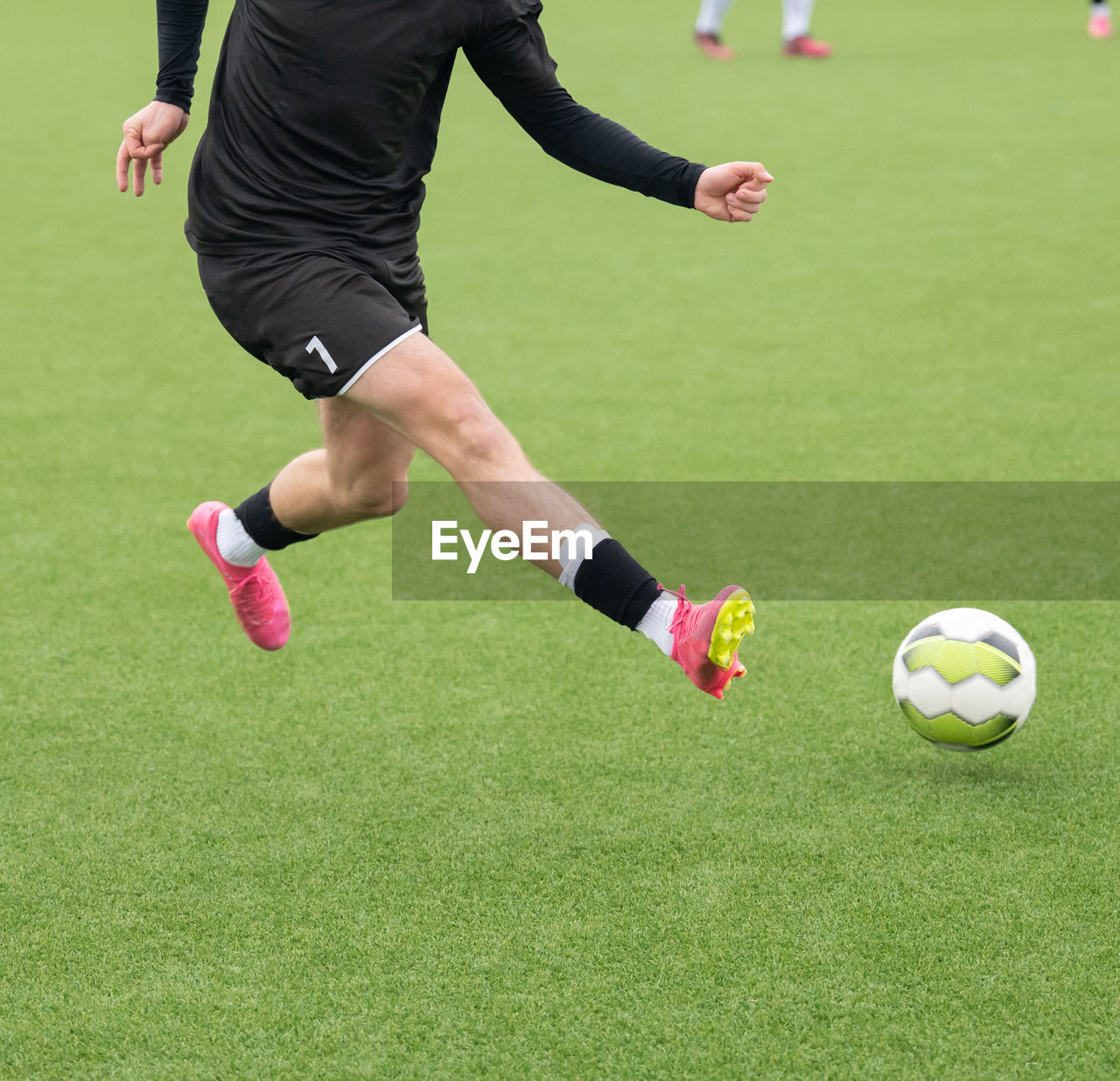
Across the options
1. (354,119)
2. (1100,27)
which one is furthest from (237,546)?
(1100,27)

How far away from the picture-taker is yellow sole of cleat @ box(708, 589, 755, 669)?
281cm

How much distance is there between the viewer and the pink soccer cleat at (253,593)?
4.20 meters

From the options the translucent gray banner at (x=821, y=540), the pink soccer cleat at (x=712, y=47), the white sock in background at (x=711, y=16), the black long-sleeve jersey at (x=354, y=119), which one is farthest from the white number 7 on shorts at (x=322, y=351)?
the white sock in background at (x=711, y=16)

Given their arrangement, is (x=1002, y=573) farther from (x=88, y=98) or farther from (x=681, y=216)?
(x=88, y=98)

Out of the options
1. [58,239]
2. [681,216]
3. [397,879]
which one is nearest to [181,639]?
[397,879]

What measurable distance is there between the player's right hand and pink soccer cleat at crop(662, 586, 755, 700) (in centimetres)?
164

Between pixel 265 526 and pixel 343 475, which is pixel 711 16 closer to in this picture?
pixel 265 526

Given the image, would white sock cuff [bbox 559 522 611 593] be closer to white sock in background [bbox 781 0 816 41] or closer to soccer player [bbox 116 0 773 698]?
soccer player [bbox 116 0 773 698]

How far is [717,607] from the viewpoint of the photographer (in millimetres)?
2820

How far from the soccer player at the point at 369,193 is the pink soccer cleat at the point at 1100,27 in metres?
14.0

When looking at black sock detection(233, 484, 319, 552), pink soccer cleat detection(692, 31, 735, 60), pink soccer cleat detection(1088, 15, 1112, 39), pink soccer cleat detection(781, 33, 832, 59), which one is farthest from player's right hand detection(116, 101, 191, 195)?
pink soccer cleat detection(1088, 15, 1112, 39)

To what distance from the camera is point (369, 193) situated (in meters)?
3.45

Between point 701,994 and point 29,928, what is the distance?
127 cm

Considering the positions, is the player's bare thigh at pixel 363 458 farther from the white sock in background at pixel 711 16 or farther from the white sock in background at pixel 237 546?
the white sock in background at pixel 711 16
